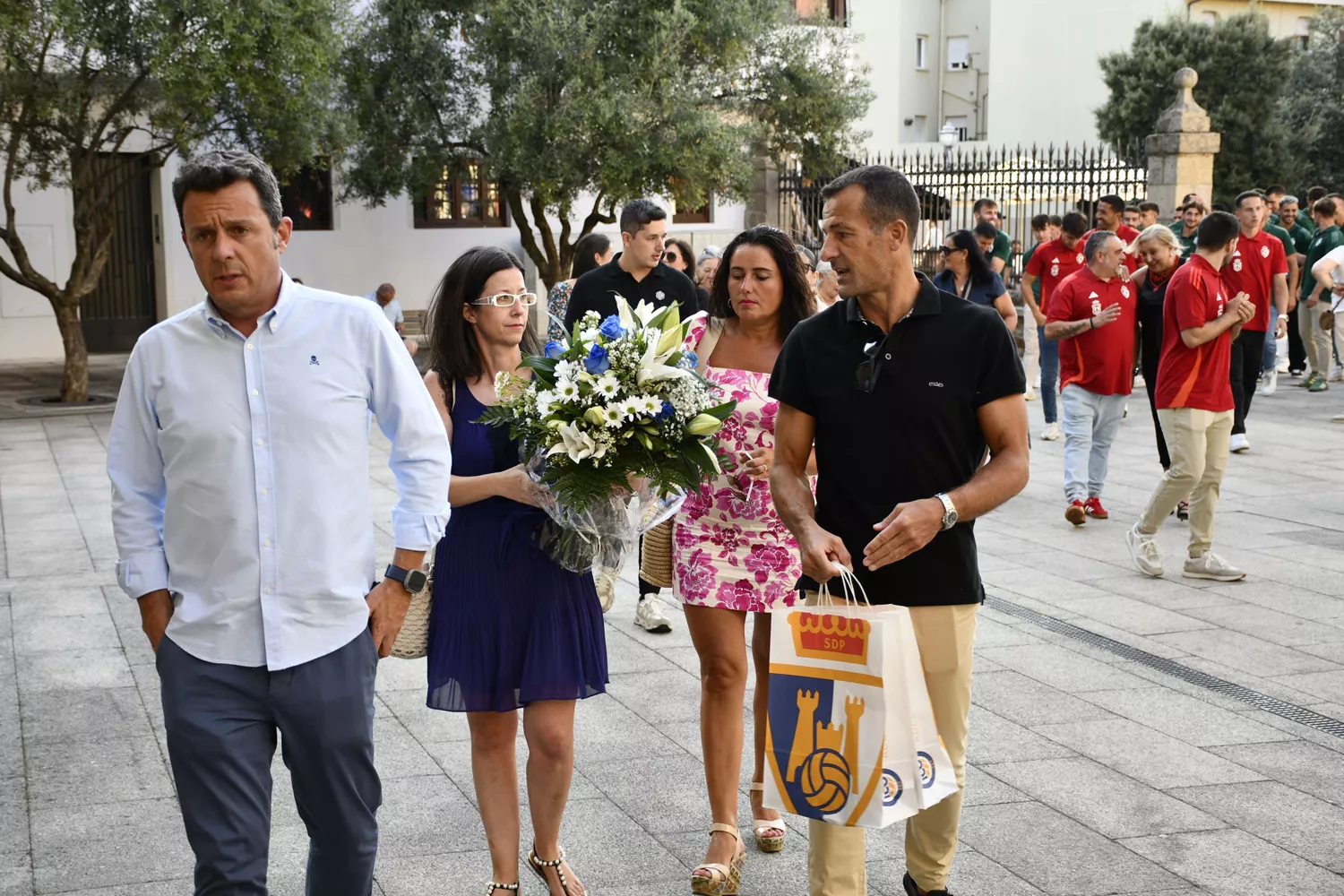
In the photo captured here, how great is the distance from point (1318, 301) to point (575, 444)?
→ 15.4 meters

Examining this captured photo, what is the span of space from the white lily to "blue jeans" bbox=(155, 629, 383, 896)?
80cm

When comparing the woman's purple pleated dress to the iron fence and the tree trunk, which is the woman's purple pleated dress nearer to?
the tree trunk

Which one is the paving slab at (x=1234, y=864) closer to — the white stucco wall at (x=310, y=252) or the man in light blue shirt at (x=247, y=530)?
the man in light blue shirt at (x=247, y=530)

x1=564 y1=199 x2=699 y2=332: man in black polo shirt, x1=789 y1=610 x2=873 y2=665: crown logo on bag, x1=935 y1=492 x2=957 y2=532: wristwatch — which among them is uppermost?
x1=564 y1=199 x2=699 y2=332: man in black polo shirt

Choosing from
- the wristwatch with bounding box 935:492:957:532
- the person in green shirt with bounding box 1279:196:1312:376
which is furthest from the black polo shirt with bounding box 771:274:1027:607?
the person in green shirt with bounding box 1279:196:1312:376

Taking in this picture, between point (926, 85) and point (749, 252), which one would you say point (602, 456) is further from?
point (926, 85)

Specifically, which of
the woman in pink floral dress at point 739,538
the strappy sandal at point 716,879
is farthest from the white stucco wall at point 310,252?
the strappy sandal at point 716,879

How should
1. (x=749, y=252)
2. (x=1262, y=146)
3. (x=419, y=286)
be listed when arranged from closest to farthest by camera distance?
(x=749, y=252) → (x=419, y=286) → (x=1262, y=146)

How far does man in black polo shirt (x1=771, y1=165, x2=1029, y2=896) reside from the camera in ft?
11.9

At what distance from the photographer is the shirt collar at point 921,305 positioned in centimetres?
369

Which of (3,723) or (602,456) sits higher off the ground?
(602,456)

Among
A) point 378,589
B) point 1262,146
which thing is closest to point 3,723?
point 378,589

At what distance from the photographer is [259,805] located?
128 inches

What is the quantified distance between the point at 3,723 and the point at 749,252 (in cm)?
370
